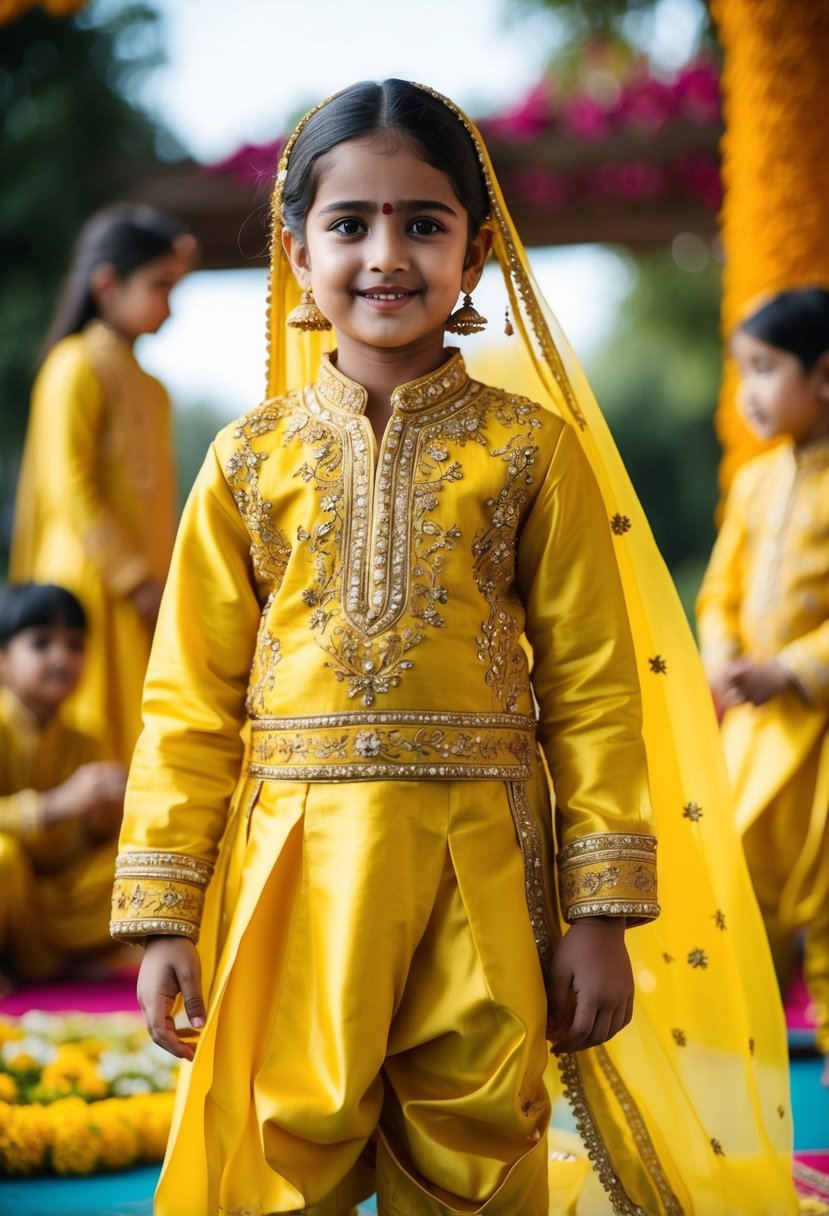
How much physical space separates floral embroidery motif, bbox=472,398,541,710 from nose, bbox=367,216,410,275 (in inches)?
10.0

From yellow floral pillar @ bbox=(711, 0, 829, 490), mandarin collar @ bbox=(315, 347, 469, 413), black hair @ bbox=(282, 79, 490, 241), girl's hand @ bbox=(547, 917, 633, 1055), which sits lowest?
girl's hand @ bbox=(547, 917, 633, 1055)

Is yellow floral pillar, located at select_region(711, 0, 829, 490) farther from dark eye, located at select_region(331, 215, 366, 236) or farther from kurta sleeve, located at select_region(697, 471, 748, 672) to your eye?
dark eye, located at select_region(331, 215, 366, 236)

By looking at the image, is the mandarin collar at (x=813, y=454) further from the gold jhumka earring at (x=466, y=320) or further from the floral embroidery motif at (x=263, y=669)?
the floral embroidery motif at (x=263, y=669)

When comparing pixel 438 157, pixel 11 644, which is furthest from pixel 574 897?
pixel 11 644

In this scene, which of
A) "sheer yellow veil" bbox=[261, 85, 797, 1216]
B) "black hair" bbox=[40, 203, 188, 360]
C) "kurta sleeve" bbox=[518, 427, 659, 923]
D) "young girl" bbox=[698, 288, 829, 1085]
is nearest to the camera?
"kurta sleeve" bbox=[518, 427, 659, 923]

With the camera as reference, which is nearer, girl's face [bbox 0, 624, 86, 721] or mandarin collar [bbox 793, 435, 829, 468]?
mandarin collar [bbox 793, 435, 829, 468]

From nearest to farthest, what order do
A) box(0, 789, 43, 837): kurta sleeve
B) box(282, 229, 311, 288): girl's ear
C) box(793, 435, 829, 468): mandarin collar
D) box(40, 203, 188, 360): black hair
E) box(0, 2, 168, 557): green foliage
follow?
box(282, 229, 311, 288): girl's ear < box(793, 435, 829, 468): mandarin collar < box(0, 789, 43, 837): kurta sleeve < box(40, 203, 188, 360): black hair < box(0, 2, 168, 557): green foliage

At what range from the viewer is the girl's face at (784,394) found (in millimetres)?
3447

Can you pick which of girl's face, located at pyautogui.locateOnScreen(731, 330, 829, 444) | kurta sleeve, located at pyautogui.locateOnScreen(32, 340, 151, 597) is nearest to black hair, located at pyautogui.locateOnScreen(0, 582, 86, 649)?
kurta sleeve, located at pyautogui.locateOnScreen(32, 340, 151, 597)

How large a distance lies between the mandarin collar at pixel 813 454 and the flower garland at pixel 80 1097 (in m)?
1.99

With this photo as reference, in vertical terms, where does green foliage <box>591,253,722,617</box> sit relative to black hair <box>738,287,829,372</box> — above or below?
above

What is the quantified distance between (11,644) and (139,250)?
1304mm

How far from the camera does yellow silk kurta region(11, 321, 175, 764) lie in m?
4.33

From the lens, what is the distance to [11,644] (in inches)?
165
